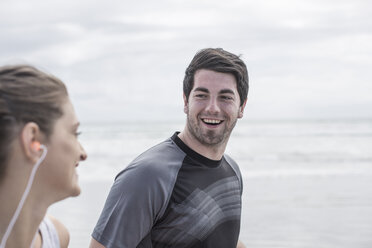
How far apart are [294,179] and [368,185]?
1915mm

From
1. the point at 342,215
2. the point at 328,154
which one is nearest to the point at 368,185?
the point at 342,215

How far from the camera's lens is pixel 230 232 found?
3.05 meters

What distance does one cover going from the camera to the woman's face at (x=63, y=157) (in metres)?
1.59

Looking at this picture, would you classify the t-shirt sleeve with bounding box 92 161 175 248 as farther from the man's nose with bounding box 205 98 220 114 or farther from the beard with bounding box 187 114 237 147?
the man's nose with bounding box 205 98 220 114

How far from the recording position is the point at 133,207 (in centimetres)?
271

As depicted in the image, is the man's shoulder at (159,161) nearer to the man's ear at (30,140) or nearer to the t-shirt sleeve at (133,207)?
the t-shirt sleeve at (133,207)

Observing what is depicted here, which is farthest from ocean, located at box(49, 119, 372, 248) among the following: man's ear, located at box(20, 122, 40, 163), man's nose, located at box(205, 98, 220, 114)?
man's ear, located at box(20, 122, 40, 163)

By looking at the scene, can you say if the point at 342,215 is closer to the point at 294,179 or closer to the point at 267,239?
the point at 267,239

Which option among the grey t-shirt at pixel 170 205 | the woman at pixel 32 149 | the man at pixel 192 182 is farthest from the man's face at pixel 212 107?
the woman at pixel 32 149

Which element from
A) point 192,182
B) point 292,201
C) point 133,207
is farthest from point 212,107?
point 292,201

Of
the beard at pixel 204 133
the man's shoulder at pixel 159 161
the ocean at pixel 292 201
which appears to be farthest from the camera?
the ocean at pixel 292 201

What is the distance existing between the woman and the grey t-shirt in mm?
1053

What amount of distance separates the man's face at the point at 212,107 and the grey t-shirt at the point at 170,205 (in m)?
0.13

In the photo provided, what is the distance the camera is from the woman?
151cm
